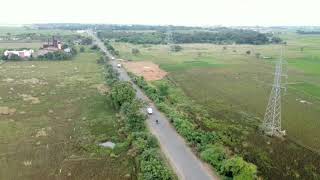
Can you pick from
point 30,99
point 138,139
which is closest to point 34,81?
point 30,99

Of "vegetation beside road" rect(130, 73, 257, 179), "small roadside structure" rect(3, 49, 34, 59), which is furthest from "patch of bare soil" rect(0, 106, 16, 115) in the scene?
"small roadside structure" rect(3, 49, 34, 59)

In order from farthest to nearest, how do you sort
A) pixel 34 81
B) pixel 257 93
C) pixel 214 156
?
pixel 34 81 < pixel 257 93 < pixel 214 156

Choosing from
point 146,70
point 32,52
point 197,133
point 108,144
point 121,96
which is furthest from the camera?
point 32,52

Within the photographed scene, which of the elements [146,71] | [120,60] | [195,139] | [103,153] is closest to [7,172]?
[103,153]

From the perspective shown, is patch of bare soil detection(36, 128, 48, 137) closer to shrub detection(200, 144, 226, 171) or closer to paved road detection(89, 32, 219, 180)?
paved road detection(89, 32, 219, 180)

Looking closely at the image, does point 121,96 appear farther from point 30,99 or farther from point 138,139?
point 30,99

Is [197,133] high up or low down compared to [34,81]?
up

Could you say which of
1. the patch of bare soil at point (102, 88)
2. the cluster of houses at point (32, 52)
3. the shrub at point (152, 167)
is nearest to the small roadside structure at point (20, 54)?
the cluster of houses at point (32, 52)

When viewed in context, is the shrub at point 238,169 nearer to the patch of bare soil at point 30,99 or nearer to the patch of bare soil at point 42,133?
the patch of bare soil at point 42,133
